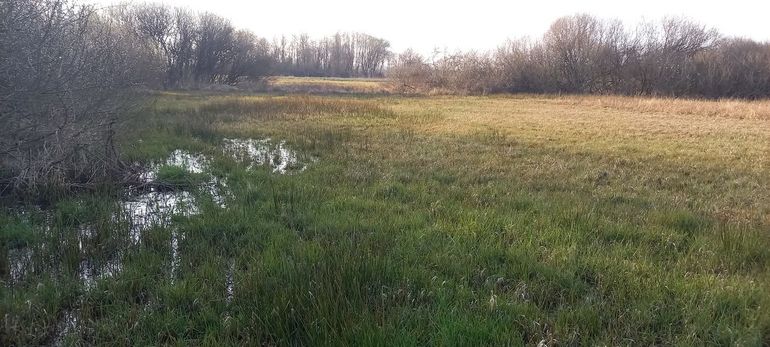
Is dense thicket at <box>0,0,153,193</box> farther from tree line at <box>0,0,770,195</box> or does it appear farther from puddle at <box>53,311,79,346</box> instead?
puddle at <box>53,311,79,346</box>

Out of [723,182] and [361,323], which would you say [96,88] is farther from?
[723,182]

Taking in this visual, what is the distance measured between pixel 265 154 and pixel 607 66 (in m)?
42.8

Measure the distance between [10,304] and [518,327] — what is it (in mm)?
3820

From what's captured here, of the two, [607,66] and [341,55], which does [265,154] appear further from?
[341,55]

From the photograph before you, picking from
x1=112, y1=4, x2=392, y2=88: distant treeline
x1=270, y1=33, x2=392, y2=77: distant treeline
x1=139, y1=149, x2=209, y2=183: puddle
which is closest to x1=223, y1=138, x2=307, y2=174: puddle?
x1=139, y1=149, x2=209, y2=183: puddle

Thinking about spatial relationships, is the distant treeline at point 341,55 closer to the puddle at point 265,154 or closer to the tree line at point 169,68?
the tree line at point 169,68

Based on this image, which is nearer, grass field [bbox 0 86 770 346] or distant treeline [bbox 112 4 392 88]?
grass field [bbox 0 86 770 346]

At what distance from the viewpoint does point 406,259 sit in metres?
4.37

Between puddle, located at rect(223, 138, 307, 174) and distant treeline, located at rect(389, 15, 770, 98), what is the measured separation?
34715 millimetres

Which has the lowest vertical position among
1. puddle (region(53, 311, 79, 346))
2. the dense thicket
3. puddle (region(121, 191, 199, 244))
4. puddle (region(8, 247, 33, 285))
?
puddle (region(53, 311, 79, 346))

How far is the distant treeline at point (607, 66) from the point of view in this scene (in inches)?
1612

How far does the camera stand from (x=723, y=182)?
27.6ft

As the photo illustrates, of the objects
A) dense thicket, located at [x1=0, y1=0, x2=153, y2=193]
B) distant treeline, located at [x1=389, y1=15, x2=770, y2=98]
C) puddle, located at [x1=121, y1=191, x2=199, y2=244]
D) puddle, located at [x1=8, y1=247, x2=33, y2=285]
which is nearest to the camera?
puddle, located at [x1=8, y1=247, x2=33, y2=285]

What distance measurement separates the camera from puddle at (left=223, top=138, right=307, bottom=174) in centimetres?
951
